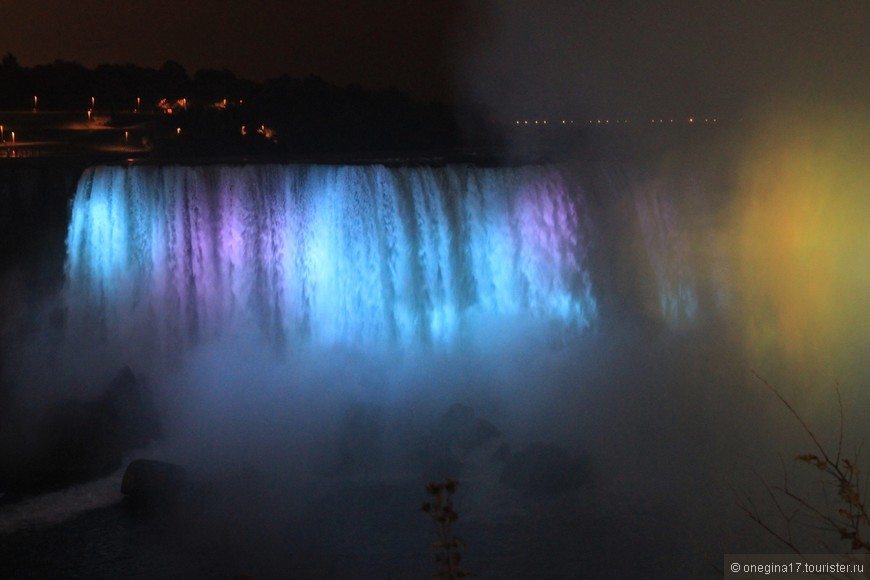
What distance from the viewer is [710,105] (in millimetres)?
27844

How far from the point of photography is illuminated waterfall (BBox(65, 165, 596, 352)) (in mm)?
17500

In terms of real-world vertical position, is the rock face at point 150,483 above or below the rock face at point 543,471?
above

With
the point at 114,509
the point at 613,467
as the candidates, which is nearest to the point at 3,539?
the point at 114,509

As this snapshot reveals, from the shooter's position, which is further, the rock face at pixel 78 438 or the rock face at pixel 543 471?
the rock face at pixel 78 438

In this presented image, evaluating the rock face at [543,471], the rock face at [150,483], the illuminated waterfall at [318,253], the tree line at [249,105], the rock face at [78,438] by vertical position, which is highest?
the tree line at [249,105]

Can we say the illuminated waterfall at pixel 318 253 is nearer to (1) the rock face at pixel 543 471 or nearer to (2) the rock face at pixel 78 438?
(2) the rock face at pixel 78 438

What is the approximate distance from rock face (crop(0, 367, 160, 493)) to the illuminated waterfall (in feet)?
6.22

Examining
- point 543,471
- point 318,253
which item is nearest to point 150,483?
point 543,471

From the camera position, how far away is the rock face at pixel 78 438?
14438 mm

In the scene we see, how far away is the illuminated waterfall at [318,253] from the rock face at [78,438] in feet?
6.22

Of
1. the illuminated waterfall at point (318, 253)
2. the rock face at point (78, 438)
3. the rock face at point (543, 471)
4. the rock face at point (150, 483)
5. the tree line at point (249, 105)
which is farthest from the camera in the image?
the tree line at point (249, 105)

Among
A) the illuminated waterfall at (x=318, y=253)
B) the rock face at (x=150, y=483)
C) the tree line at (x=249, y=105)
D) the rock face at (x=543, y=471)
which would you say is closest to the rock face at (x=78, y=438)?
the rock face at (x=150, y=483)

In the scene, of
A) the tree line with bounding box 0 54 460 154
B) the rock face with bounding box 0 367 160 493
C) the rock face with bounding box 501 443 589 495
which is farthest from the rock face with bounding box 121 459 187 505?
the tree line with bounding box 0 54 460 154

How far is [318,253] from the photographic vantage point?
18406 millimetres
